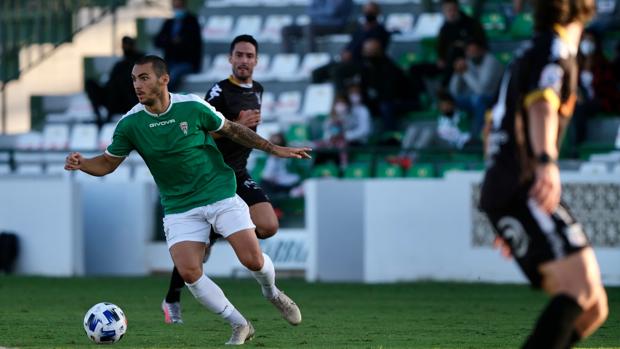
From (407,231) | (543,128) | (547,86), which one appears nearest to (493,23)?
(407,231)

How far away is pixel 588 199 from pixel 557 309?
10.5m

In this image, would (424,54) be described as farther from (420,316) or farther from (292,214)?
(420,316)

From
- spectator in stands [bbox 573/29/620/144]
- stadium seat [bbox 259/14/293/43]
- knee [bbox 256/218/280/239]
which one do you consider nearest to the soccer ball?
knee [bbox 256/218/280/239]

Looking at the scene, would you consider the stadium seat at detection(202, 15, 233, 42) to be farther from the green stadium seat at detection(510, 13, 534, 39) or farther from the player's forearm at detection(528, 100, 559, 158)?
the player's forearm at detection(528, 100, 559, 158)

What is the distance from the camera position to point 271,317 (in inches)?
488

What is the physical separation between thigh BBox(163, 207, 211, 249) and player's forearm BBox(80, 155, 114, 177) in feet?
1.69

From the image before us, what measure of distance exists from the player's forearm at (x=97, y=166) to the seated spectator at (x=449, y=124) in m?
9.66

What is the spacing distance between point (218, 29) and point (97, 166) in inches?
592

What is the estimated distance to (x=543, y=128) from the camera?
626 cm

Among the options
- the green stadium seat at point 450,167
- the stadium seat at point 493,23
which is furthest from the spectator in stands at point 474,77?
the stadium seat at point 493,23

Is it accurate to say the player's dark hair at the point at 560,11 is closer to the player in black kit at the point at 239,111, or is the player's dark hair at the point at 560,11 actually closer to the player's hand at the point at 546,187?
the player's hand at the point at 546,187

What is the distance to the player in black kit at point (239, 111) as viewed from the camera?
37.9ft

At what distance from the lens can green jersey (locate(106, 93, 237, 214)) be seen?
980 centimetres

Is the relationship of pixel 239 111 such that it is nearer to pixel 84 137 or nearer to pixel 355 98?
pixel 355 98
